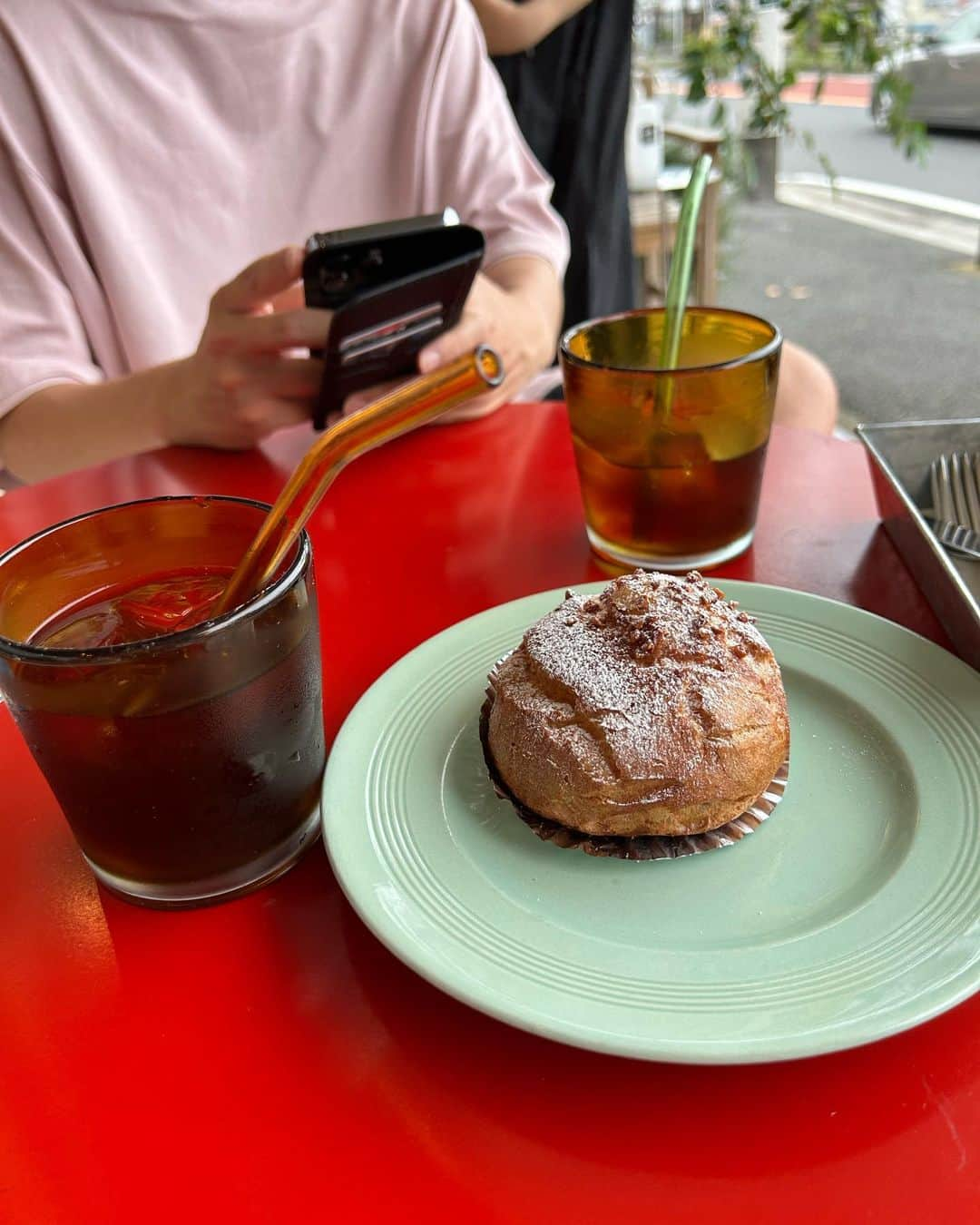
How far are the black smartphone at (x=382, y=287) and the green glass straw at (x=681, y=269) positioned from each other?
295 millimetres

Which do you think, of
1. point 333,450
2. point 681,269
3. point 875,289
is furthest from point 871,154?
point 333,450

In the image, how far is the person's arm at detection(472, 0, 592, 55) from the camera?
2428 mm

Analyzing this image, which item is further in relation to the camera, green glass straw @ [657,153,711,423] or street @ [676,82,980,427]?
street @ [676,82,980,427]

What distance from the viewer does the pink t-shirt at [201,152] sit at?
1274mm

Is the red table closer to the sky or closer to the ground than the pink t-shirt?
closer to the ground

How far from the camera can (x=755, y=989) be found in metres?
0.42

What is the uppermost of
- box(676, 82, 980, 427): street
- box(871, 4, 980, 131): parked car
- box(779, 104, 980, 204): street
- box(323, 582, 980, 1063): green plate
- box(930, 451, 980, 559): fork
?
box(871, 4, 980, 131): parked car

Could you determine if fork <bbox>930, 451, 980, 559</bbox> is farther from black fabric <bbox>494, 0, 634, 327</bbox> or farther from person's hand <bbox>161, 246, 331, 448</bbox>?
black fabric <bbox>494, 0, 634, 327</bbox>

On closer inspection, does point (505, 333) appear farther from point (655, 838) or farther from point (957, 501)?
point (655, 838)

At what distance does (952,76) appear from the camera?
6398 millimetres

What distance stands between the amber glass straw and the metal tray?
1.25 feet

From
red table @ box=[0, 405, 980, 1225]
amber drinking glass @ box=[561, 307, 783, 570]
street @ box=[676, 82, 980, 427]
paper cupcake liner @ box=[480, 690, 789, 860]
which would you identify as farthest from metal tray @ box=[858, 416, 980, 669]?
street @ box=[676, 82, 980, 427]

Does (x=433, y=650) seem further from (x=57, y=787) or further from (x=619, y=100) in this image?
(x=619, y=100)

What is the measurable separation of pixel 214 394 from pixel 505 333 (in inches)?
16.1
